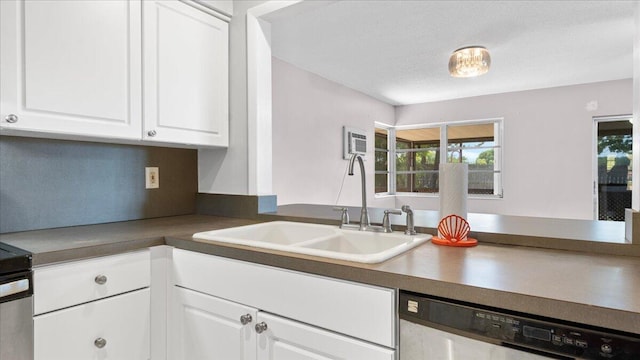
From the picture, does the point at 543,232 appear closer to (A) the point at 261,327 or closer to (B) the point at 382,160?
(A) the point at 261,327

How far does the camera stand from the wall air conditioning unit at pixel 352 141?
186 inches

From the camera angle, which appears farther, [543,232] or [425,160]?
[425,160]

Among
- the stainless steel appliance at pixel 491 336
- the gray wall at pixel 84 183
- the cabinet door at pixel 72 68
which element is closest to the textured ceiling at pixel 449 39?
the cabinet door at pixel 72 68

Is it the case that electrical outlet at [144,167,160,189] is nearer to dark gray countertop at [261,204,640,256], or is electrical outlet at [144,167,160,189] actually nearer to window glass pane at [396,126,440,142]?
dark gray countertop at [261,204,640,256]

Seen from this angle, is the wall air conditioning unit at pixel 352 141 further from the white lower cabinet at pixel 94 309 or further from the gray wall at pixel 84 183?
the white lower cabinet at pixel 94 309

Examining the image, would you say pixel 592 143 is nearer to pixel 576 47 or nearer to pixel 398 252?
pixel 576 47

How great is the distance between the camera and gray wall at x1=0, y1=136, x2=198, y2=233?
1.49 meters

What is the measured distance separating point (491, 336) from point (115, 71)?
1667 mm

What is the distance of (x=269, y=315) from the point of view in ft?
3.71

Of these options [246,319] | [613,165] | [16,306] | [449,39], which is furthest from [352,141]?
[16,306]

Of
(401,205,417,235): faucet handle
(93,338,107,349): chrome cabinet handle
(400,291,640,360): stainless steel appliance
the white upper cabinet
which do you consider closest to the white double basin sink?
(401,205,417,235): faucet handle

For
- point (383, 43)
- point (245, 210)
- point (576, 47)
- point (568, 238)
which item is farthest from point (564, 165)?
point (245, 210)

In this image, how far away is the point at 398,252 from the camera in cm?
111

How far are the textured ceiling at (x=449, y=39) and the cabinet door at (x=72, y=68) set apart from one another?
765 mm
